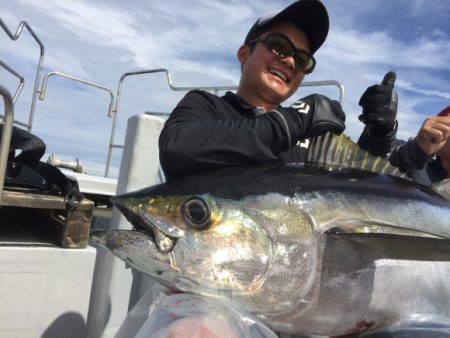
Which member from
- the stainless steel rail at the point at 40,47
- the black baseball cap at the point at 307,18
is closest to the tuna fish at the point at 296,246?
the black baseball cap at the point at 307,18

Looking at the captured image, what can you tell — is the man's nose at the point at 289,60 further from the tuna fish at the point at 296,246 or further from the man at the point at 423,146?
the tuna fish at the point at 296,246

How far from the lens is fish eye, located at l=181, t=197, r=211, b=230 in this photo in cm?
136

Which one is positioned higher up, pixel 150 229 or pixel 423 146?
pixel 423 146

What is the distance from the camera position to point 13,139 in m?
2.79

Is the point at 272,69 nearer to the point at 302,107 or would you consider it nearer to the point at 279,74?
the point at 279,74

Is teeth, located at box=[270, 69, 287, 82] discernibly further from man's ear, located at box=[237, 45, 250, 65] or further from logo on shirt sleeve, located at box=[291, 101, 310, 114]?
logo on shirt sleeve, located at box=[291, 101, 310, 114]

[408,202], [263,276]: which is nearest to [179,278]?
[263,276]

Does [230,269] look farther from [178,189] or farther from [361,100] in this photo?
[361,100]

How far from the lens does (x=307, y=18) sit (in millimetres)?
2342

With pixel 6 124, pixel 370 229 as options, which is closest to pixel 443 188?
pixel 370 229

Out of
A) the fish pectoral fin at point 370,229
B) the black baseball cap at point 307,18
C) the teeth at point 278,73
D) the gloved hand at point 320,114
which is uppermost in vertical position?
the black baseball cap at point 307,18

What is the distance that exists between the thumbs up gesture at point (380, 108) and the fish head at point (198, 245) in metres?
1.10

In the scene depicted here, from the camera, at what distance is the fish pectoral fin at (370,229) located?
138 centimetres

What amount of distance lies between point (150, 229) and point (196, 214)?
0.17 metres
